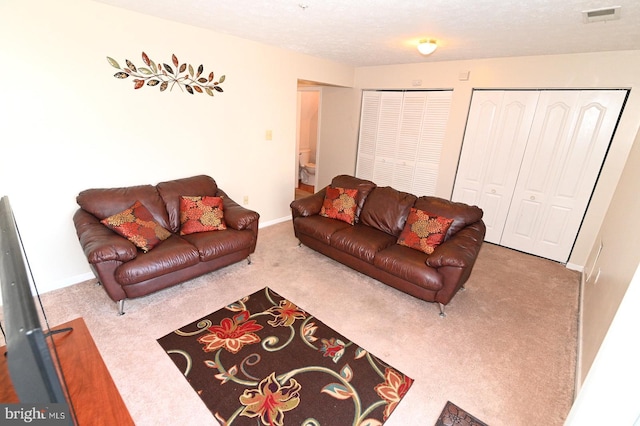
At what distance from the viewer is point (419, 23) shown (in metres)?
2.50

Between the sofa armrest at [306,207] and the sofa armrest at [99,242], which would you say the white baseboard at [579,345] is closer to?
the sofa armrest at [306,207]

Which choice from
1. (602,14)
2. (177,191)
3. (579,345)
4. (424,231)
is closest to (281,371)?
(424,231)

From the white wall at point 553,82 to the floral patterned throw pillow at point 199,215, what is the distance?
10.5 feet

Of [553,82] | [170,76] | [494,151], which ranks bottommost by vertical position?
[494,151]

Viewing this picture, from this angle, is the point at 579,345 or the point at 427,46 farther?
the point at 427,46

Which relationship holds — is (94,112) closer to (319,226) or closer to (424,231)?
(319,226)

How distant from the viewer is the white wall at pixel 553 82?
297cm

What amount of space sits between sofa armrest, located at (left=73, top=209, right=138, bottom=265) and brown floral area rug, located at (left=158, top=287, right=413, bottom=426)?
73 centimetres

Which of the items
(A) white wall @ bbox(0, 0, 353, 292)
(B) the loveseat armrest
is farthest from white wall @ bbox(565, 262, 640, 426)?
(A) white wall @ bbox(0, 0, 353, 292)

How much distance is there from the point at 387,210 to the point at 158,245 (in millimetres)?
2334

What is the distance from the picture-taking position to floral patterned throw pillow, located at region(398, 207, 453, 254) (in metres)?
2.79

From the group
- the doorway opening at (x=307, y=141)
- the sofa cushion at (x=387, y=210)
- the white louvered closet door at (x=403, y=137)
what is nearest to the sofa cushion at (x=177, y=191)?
the sofa cushion at (x=387, y=210)

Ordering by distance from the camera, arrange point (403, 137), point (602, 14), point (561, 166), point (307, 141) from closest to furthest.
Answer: point (602, 14) → point (561, 166) → point (403, 137) → point (307, 141)

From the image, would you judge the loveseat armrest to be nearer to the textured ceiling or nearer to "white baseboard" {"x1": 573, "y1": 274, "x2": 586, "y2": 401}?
the textured ceiling
